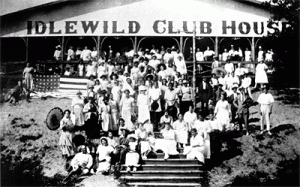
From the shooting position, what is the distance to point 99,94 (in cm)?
1155

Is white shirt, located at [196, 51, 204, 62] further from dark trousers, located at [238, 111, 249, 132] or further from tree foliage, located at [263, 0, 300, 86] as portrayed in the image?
dark trousers, located at [238, 111, 249, 132]

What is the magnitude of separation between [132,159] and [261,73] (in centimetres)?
640

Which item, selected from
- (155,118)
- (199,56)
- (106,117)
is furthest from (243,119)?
(199,56)

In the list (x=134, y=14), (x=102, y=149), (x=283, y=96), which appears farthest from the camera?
(x=134, y=14)

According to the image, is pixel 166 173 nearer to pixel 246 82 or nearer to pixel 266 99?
pixel 266 99

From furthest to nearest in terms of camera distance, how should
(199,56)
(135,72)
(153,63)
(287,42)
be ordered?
(199,56) < (153,63) < (135,72) < (287,42)

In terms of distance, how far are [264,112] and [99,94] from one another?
4806mm

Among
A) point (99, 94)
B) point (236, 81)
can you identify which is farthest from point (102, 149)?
point (236, 81)

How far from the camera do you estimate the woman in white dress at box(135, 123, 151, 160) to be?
32.8 ft

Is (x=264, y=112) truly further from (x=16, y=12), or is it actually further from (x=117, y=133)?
(x=16, y=12)

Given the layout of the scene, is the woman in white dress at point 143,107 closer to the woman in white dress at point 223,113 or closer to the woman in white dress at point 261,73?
the woman in white dress at point 223,113

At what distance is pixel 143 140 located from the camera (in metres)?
10.2

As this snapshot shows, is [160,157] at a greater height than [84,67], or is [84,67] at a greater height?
[84,67]

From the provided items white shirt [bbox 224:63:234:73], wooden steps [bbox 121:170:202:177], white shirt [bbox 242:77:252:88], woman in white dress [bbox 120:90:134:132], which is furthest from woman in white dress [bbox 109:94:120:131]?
white shirt [bbox 224:63:234:73]
